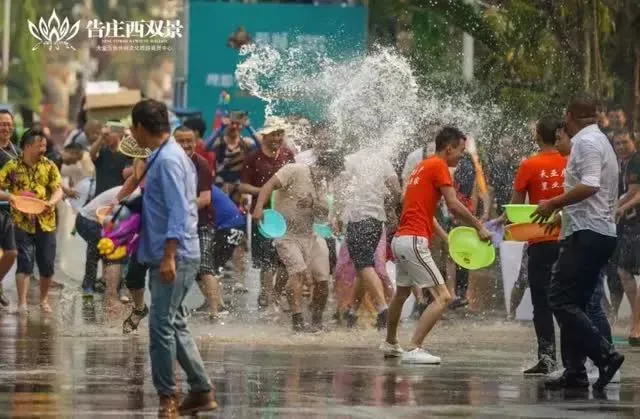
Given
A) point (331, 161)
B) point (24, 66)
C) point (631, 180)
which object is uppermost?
→ point (24, 66)

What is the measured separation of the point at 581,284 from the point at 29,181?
332 inches

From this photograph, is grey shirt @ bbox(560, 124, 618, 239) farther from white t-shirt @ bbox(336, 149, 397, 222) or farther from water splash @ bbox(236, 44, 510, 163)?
water splash @ bbox(236, 44, 510, 163)

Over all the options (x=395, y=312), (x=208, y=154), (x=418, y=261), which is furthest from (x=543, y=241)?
(x=208, y=154)

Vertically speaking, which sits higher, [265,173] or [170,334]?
[265,173]

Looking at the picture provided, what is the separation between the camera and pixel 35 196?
19500 millimetres

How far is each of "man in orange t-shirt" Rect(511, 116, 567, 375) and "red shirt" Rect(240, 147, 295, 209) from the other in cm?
622

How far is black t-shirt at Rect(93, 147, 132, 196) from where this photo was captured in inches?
876

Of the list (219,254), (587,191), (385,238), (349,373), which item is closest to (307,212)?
(385,238)

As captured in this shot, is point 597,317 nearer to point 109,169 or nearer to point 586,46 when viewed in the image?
point 109,169

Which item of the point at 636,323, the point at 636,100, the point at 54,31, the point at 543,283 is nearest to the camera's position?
the point at 543,283

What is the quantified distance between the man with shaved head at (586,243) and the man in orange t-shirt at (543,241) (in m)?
0.99

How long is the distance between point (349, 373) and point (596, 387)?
1.74 m

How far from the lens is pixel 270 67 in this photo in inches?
842

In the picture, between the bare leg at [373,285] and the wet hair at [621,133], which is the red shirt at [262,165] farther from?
the wet hair at [621,133]
